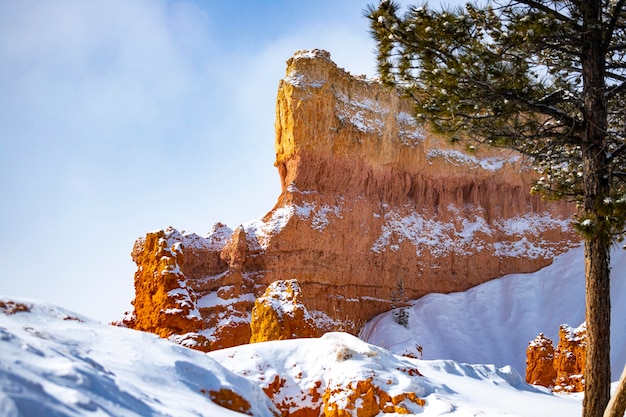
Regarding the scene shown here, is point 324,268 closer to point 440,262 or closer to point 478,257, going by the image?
point 440,262

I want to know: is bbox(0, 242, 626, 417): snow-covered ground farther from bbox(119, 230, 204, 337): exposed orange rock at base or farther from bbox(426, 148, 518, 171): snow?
bbox(426, 148, 518, 171): snow

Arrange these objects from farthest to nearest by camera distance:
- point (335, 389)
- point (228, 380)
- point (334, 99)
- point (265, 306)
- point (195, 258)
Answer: point (334, 99)
point (195, 258)
point (265, 306)
point (335, 389)
point (228, 380)

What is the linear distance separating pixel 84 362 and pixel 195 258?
3058 centimetres

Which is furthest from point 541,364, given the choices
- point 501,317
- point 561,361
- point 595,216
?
point 595,216

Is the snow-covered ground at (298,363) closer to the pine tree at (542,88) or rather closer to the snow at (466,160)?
the pine tree at (542,88)

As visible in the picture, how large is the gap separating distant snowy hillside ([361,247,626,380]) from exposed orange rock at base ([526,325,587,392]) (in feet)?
18.6

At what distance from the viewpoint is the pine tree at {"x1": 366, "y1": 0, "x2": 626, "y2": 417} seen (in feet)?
24.5

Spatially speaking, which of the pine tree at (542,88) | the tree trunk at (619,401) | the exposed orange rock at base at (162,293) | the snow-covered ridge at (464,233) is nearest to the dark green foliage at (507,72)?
the pine tree at (542,88)

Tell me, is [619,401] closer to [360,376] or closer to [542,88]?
[542,88]

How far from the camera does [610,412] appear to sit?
6.02 metres

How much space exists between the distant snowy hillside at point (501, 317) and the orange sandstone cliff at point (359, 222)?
134 cm

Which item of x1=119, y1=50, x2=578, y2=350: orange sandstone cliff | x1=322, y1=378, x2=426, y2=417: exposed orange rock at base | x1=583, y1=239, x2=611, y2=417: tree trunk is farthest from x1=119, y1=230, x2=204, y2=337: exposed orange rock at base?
x1=583, y1=239, x2=611, y2=417: tree trunk

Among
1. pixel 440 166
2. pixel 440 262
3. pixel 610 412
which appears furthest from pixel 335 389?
pixel 440 166

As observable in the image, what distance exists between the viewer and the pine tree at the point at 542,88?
7.46 meters
